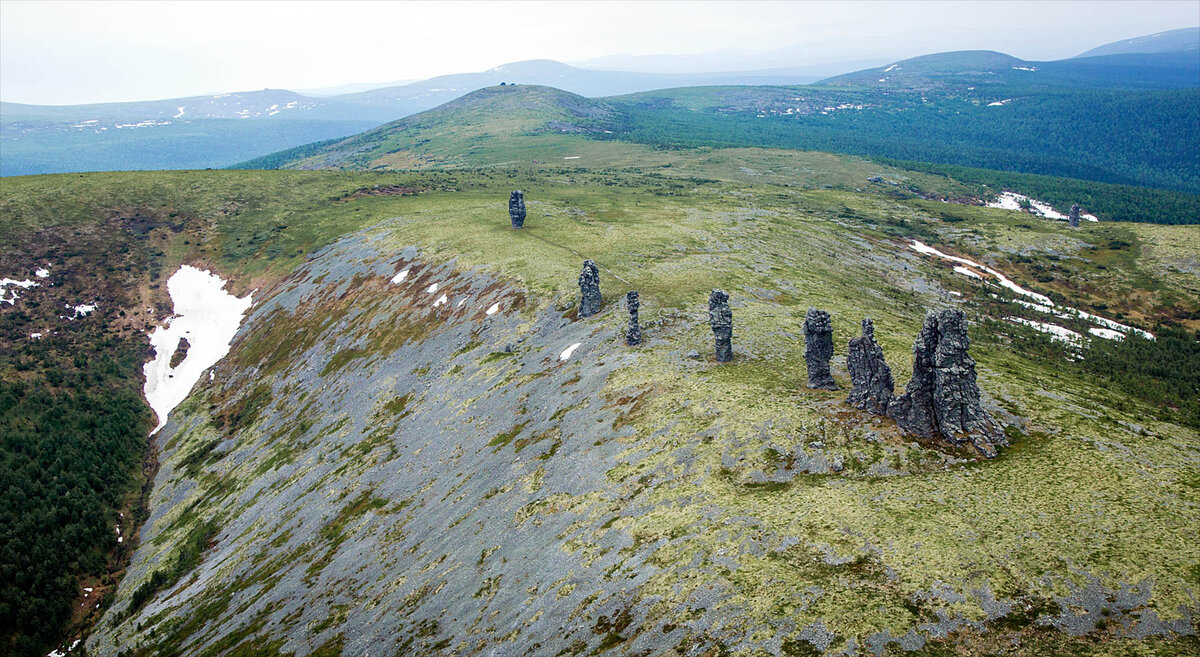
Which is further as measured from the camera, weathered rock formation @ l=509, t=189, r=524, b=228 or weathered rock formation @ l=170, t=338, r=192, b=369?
weathered rock formation @ l=509, t=189, r=524, b=228

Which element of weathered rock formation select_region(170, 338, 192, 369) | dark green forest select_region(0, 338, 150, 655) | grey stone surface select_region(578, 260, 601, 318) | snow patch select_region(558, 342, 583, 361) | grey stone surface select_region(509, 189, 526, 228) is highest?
grey stone surface select_region(509, 189, 526, 228)

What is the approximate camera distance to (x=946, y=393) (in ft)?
117

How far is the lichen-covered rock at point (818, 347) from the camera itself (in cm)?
4309

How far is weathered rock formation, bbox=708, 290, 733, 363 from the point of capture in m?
49.9

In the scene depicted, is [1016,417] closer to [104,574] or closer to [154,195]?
[104,574]

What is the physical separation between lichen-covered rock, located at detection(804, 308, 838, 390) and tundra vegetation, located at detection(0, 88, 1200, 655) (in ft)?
4.76

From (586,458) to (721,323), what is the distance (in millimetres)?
17723

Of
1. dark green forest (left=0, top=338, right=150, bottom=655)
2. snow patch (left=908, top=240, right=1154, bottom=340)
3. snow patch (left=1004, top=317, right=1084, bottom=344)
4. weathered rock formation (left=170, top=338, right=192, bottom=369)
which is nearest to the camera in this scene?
dark green forest (left=0, top=338, right=150, bottom=655)

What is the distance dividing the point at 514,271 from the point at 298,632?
5286 cm

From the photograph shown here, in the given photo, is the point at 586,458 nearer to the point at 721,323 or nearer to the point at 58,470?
the point at 721,323

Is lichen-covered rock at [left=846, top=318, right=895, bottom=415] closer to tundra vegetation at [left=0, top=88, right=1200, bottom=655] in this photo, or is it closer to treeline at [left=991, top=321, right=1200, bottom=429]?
tundra vegetation at [left=0, top=88, right=1200, bottom=655]

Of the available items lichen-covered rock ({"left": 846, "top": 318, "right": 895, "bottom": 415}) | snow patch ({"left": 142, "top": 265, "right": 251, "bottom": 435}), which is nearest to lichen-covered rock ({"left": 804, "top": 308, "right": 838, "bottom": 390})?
lichen-covered rock ({"left": 846, "top": 318, "right": 895, "bottom": 415})

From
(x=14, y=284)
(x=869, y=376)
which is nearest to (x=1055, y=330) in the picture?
(x=869, y=376)

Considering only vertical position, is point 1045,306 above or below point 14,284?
below
